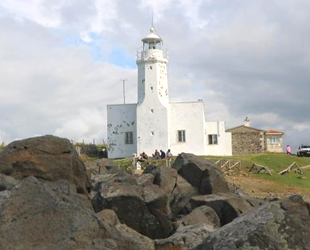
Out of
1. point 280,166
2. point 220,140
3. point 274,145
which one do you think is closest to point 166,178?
point 280,166

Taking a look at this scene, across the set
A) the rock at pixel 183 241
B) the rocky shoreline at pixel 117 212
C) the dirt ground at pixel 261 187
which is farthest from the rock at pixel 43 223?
the dirt ground at pixel 261 187

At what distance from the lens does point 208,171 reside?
2492cm

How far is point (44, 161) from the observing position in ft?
51.5

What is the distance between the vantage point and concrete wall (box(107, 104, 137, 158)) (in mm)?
51438

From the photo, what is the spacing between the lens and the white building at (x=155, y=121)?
5041cm

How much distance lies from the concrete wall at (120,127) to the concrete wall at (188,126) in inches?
140

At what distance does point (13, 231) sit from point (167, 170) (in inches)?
623

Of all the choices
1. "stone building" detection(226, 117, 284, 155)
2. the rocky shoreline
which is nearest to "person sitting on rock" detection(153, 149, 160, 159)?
"stone building" detection(226, 117, 284, 155)

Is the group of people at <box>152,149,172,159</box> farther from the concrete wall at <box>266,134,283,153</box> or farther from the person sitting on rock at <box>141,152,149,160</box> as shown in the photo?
the concrete wall at <box>266,134,283,153</box>

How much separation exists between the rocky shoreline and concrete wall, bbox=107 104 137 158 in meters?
26.8

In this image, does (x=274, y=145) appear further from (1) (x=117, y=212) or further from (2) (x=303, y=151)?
(1) (x=117, y=212)

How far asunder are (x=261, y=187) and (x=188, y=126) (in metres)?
15.2

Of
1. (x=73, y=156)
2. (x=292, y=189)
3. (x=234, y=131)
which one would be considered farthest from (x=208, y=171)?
(x=234, y=131)

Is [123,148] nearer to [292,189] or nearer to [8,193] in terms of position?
[292,189]
